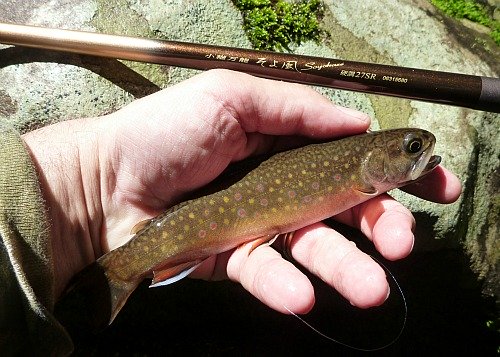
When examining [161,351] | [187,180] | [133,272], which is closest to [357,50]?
[187,180]

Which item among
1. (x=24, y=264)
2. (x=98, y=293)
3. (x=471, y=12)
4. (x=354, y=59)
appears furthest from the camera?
(x=471, y=12)

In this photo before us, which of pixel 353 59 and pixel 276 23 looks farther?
pixel 353 59

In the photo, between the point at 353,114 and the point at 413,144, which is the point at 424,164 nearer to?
the point at 413,144

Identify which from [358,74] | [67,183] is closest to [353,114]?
[358,74]

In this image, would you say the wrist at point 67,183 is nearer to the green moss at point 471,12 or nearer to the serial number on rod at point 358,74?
the serial number on rod at point 358,74

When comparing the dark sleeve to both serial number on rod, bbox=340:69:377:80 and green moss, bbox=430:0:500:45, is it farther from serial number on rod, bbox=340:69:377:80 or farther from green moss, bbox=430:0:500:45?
green moss, bbox=430:0:500:45

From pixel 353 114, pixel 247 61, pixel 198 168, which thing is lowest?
pixel 198 168

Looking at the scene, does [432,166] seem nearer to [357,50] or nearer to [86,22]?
[357,50]
